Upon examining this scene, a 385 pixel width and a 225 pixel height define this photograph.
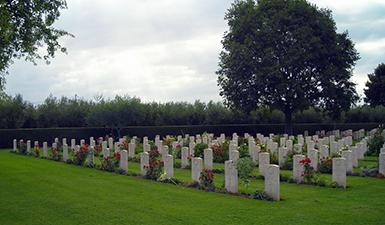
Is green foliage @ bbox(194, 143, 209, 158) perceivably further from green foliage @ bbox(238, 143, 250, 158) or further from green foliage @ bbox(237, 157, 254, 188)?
green foliage @ bbox(237, 157, 254, 188)

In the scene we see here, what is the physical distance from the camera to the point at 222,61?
4022 centimetres

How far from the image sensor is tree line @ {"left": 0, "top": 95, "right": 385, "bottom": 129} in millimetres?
39844

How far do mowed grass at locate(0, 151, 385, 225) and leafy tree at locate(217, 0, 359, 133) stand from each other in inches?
865

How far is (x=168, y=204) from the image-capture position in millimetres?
11211

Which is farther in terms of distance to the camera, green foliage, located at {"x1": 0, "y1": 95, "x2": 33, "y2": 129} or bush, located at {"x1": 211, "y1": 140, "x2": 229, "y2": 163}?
green foliage, located at {"x1": 0, "y1": 95, "x2": 33, "y2": 129}

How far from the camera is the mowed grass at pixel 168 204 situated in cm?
959

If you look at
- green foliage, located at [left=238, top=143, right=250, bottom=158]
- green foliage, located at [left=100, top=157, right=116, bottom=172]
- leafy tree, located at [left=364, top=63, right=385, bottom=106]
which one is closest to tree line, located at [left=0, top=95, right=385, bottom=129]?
leafy tree, located at [left=364, top=63, right=385, bottom=106]

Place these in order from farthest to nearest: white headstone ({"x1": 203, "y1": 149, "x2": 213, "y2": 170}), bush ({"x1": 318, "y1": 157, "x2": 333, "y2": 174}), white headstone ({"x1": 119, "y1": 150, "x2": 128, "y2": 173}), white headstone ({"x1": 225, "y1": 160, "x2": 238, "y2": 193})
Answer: white headstone ({"x1": 119, "y1": 150, "x2": 128, "y2": 173}), white headstone ({"x1": 203, "y1": 149, "x2": 213, "y2": 170}), bush ({"x1": 318, "y1": 157, "x2": 333, "y2": 174}), white headstone ({"x1": 225, "y1": 160, "x2": 238, "y2": 193})

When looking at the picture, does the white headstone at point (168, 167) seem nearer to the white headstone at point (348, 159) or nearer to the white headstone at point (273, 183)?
the white headstone at point (273, 183)

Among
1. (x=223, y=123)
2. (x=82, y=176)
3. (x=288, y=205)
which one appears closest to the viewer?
(x=288, y=205)

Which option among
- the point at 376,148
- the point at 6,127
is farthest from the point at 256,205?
the point at 6,127

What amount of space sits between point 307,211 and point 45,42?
11.4 m

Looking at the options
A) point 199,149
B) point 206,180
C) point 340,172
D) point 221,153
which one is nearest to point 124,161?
point 199,149

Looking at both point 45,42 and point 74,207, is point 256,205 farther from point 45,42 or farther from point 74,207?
point 45,42
